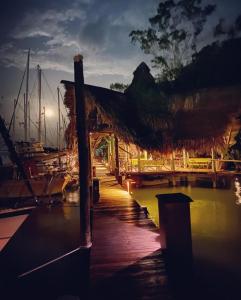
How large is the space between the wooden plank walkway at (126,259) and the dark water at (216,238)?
43.3 inches

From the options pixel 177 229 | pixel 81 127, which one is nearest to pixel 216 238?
pixel 177 229

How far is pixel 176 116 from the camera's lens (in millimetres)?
16016

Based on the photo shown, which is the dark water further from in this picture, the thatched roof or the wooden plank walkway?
the thatched roof

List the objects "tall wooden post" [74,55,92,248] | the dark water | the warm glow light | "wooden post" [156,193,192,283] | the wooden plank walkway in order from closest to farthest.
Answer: the wooden plank walkway, "wooden post" [156,193,192,283], "tall wooden post" [74,55,92,248], the dark water, the warm glow light

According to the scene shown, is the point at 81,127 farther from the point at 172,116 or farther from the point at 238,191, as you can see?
the point at 238,191

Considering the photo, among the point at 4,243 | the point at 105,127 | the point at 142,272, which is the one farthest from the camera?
the point at 105,127

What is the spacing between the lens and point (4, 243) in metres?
9.23

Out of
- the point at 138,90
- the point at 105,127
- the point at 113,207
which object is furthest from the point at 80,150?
the point at 138,90

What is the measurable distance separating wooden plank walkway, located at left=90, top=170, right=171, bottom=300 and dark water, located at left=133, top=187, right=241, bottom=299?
1.10 meters

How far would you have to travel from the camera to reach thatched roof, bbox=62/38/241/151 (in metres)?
13.8

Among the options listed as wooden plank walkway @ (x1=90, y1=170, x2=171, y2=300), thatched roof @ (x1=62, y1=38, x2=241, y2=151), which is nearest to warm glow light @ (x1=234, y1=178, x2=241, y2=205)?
thatched roof @ (x1=62, y1=38, x2=241, y2=151)

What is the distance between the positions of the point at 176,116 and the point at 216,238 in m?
9.22

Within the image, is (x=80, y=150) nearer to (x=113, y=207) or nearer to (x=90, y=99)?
(x=113, y=207)

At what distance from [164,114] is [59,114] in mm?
24483
